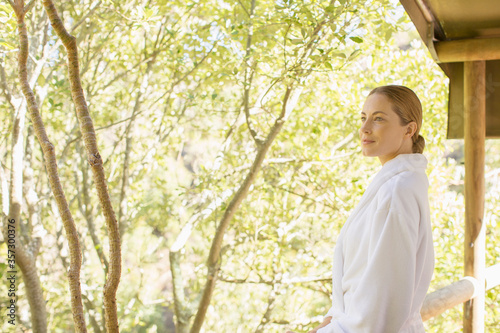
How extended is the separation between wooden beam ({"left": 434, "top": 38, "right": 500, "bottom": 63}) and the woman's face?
1.33 meters

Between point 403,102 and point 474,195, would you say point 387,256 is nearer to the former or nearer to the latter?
point 403,102

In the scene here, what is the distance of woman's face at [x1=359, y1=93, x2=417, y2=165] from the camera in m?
1.28

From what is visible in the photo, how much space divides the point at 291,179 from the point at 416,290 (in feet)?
10.7

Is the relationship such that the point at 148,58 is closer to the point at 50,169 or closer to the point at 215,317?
the point at 50,169

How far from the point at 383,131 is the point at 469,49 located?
144 cm

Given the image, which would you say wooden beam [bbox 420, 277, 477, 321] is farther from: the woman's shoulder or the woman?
the woman's shoulder

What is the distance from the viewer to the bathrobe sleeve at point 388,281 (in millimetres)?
1048

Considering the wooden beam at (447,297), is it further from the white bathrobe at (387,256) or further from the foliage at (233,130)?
the foliage at (233,130)

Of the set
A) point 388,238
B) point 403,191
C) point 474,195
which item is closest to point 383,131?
point 403,191

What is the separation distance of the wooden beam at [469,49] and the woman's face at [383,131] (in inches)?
52.5

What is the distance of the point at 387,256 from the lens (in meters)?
1.05

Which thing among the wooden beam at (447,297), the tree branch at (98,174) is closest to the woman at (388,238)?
the tree branch at (98,174)

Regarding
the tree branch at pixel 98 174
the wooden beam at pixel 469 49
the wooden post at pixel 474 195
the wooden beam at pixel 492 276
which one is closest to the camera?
the tree branch at pixel 98 174

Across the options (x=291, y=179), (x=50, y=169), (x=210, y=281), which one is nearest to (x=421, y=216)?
(x=50, y=169)
